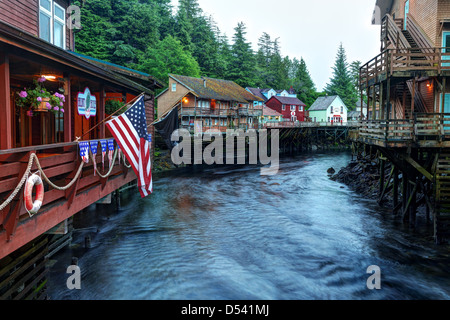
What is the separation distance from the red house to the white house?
511 centimetres

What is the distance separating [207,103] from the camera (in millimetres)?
51188

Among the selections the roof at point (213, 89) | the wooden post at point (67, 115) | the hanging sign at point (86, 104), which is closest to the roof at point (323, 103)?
the roof at point (213, 89)

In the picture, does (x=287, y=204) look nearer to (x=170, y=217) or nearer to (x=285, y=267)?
(x=170, y=217)

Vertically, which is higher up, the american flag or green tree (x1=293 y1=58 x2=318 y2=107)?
green tree (x1=293 y1=58 x2=318 y2=107)

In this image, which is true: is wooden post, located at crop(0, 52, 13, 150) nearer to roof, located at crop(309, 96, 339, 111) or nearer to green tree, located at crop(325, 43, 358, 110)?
roof, located at crop(309, 96, 339, 111)

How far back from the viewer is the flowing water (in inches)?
364

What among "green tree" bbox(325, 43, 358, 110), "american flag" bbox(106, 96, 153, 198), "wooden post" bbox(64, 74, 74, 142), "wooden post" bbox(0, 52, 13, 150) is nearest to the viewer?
"wooden post" bbox(0, 52, 13, 150)

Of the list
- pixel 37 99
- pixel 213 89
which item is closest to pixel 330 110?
pixel 213 89

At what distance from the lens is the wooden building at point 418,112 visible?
499 inches

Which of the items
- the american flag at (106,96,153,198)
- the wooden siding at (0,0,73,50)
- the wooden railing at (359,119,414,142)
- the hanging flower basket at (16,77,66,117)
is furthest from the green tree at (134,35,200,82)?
the american flag at (106,96,153,198)

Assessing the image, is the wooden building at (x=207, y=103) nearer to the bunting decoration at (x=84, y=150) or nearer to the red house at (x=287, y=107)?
the red house at (x=287, y=107)

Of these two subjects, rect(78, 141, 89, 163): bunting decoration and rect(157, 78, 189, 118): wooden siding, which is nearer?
rect(78, 141, 89, 163): bunting decoration

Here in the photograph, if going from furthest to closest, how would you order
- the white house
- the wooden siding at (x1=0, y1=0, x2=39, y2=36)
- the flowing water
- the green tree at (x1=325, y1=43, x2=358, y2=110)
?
the green tree at (x1=325, y1=43, x2=358, y2=110) < the white house < the wooden siding at (x1=0, y1=0, x2=39, y2=36) < the flowing water

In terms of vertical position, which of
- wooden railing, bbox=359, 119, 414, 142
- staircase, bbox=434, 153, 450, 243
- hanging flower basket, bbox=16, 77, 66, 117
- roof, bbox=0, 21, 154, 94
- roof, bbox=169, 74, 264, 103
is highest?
roof, bbox=169, 74, 264, 103
